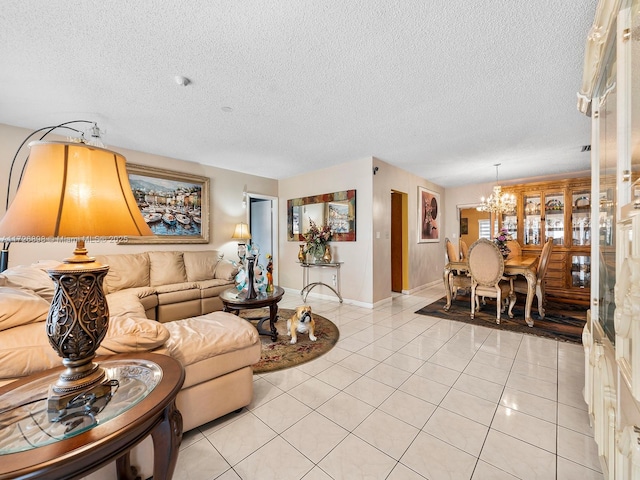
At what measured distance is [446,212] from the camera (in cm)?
652

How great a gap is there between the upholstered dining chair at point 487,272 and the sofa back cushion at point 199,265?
380 centimetres

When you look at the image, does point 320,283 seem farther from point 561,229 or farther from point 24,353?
point 561,229

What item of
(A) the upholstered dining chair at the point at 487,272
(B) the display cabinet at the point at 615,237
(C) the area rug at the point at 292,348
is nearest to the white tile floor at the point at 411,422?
(C) the area rug at the point at 292,348

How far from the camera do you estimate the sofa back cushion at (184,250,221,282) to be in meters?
3.93

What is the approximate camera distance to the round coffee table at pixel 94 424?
0.63 meters

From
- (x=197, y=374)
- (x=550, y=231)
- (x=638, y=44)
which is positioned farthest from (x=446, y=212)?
(x=197, y=374)

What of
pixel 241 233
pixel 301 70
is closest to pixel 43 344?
pixel 301 70

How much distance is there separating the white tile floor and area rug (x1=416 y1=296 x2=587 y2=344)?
0.50 metres

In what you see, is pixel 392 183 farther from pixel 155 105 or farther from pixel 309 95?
pixel 155 105

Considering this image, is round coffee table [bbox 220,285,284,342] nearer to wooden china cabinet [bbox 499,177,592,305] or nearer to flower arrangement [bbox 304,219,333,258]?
flower arrangement [bbox 304,219,333,258]

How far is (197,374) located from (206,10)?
205 centimetres

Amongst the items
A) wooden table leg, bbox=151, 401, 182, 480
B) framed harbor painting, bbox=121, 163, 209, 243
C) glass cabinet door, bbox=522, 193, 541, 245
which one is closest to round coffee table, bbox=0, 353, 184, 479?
wooden table leg, bbox=151, 401, 182, 480

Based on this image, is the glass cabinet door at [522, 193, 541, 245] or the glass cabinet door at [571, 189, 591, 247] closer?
the glass cabinet door at [571, 189, 591, 247]

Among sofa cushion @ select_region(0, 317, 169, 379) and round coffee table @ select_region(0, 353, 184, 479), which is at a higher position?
sofa cushion @ select_region(0, 317, 169, 379)
